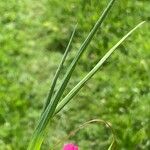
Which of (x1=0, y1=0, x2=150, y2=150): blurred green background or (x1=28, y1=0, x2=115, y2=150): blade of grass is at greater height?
(x1=28, y1=0, x2=115, y2=150): blade of grass

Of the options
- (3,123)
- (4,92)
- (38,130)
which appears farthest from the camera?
(4,92)

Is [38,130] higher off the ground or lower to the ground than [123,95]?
higher

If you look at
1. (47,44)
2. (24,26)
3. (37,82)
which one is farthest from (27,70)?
(24,26)

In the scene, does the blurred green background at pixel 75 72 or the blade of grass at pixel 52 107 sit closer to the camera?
the blade of grass at pixel 52 107

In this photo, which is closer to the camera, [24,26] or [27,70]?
[27,70]

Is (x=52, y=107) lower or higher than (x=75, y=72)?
higher

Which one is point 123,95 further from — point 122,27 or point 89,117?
point 122,27

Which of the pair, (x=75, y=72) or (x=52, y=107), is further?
(x=75, y=72)

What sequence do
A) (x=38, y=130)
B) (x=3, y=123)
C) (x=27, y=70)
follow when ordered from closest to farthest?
(x=38, y=130), (x=3, y=123), (x=27, y=70)
